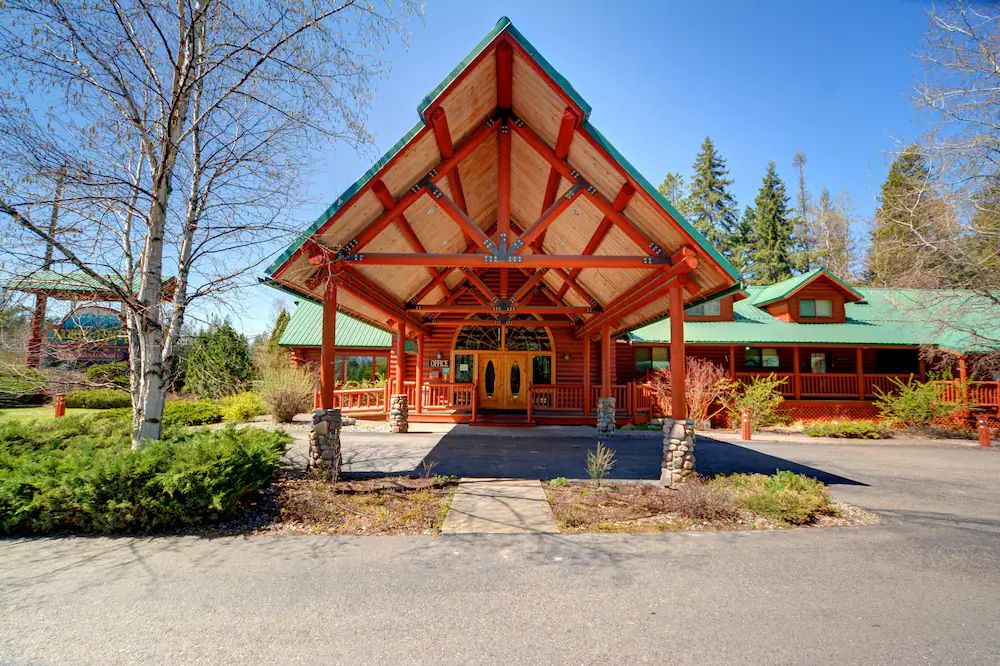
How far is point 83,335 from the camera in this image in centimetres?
588

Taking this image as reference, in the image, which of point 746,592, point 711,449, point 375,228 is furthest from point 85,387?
point 711,449

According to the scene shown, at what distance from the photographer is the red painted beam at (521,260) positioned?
795 centimetres

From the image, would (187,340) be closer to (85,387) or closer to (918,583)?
(85,387)

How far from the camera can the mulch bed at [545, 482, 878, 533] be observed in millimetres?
5641

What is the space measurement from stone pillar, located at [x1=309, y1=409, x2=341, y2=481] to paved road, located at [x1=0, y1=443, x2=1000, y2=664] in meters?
2.39

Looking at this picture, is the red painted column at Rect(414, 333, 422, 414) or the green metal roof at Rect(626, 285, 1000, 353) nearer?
the red painted column at Rect(414, 333, 422, 414)

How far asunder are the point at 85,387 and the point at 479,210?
9102 mm

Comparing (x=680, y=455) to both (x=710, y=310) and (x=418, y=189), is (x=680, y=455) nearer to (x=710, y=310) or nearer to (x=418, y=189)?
(x=418, y=189)

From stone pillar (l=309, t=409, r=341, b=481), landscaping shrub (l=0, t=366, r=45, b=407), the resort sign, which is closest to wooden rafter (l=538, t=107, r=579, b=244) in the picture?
stone pillar (l=309, t=409, r=341, b=481)

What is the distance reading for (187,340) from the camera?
683 cm

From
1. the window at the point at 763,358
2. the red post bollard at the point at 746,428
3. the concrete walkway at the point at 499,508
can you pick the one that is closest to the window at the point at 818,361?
the window at the point at 763,358

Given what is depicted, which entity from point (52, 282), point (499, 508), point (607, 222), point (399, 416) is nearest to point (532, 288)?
point (399, 416)

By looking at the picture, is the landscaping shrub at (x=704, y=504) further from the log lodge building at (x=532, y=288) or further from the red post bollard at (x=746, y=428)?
the red post bollard at (x=746, y=428)

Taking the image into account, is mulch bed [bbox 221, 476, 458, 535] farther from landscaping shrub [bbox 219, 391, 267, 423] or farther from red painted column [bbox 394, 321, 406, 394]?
landscaping shrub [bbox 219, 391, 267, 423]
